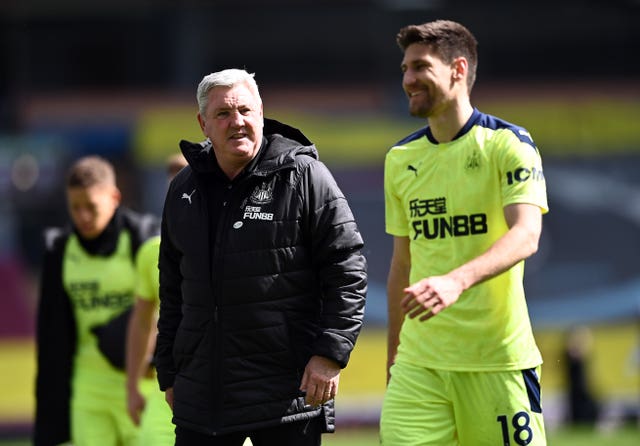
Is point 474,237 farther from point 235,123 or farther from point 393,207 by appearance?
point 235,123

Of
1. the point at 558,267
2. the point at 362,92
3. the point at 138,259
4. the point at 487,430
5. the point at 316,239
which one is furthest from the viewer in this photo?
the point at 362,92

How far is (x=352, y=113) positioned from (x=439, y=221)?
857 inches

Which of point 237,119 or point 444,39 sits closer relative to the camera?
point 237,119

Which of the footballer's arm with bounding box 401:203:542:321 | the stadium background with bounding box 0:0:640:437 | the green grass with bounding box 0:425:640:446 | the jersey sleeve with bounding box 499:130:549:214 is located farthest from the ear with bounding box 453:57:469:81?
the stadium background with bounding box 0:0:640:437

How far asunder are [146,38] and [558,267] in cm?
1084

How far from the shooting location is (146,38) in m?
28.8

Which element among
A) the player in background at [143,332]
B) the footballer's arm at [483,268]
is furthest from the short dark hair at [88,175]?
the footballer's arm at [483,268]

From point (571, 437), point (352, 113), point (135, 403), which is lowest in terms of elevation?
point (571, 437)

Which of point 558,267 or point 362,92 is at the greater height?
point 362,92

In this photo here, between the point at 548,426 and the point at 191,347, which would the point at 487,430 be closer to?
the point at 191,347

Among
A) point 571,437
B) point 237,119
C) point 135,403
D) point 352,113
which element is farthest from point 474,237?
point 352,113

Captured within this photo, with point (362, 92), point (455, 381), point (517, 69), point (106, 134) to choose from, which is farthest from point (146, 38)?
point (455, 381)

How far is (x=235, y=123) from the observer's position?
5.02 m

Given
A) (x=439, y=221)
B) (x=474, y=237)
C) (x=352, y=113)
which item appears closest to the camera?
(x=474, y=237)
